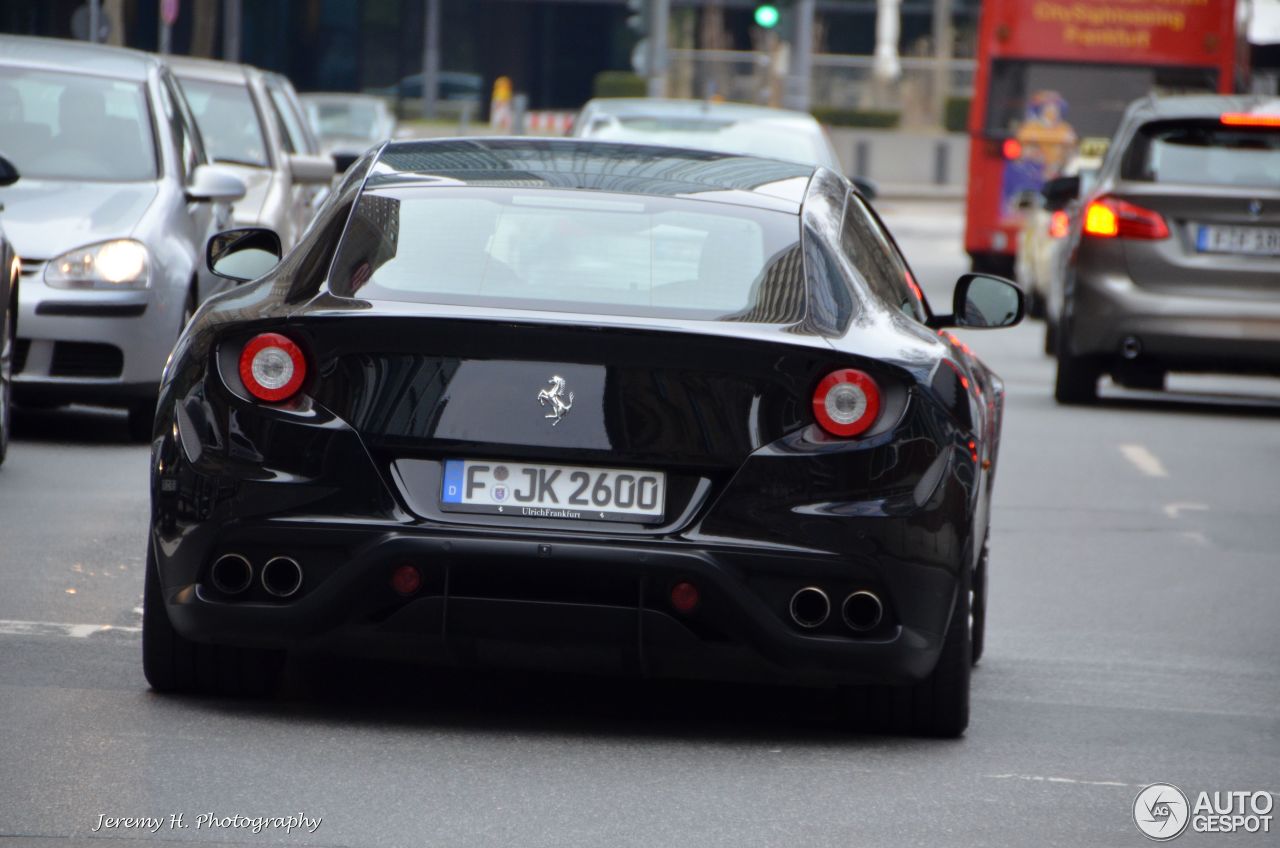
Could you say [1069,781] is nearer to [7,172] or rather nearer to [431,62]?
[7,172]

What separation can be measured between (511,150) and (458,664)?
153 centimetres

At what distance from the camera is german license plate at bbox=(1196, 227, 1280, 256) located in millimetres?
14711

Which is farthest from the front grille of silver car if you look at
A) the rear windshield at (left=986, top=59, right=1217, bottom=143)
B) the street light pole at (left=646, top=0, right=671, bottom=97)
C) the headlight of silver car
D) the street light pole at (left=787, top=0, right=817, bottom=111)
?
the street light pole at (left=787, top=0, right=817, bottom=111)

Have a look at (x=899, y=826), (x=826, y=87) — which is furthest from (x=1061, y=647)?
(x=826, y=87)

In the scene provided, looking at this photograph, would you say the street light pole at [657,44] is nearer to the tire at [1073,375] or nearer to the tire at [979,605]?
the tire at [1073,375]

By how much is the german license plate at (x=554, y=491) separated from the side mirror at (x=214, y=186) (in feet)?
20.0

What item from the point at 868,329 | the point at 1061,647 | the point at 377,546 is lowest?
the point at 1061,647

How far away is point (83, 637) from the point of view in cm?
680

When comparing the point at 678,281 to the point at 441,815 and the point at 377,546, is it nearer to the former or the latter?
the point at 377,546

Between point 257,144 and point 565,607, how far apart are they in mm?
10688

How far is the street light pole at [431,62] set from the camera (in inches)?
2486

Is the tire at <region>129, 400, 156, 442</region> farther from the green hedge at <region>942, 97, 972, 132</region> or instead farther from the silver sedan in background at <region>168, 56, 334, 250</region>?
the green hedge at <region>942, 97, 972, 132</region>

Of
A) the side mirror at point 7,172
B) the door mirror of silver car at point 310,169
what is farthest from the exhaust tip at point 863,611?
the door mirror of silver car at point 310,169

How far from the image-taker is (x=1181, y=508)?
432 inches
